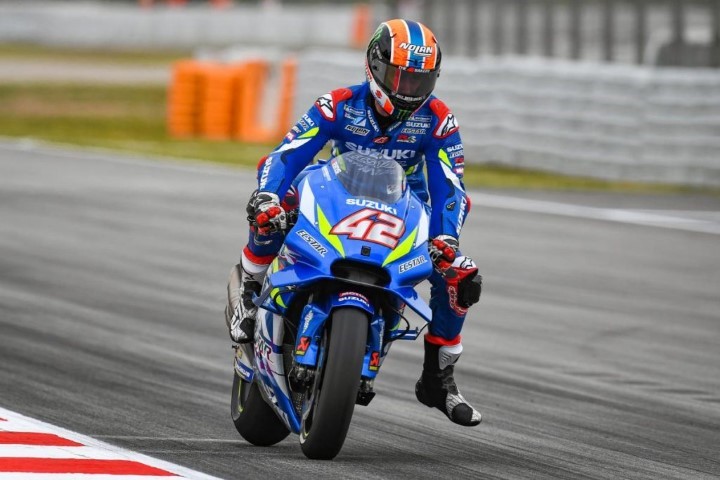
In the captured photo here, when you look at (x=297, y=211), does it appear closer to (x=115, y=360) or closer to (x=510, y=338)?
(x=115, y=360)

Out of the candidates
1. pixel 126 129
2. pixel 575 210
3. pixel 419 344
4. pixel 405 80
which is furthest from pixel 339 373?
pixel 126 129

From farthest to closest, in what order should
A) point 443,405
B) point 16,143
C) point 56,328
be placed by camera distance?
point 16,143 < point 56,328 < point 443,405

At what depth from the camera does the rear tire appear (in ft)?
21.7

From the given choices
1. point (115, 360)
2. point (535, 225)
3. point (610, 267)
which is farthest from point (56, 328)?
point (535, 225)

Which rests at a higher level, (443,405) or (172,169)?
(443,405)

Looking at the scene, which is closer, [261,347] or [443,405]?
[261,347]

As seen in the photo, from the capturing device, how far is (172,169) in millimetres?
20141

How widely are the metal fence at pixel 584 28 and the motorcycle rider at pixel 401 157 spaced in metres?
14.0

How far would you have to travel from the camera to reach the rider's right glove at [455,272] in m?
6.25

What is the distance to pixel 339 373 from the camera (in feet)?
18.5

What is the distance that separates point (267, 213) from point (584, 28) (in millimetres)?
16369

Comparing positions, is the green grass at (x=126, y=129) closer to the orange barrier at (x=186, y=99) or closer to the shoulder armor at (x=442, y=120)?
the orange barrier at (x=186, y=99)

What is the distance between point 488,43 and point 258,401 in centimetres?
1751

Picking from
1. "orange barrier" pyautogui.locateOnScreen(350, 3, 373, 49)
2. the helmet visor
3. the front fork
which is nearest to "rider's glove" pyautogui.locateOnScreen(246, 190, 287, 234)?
the front fork
